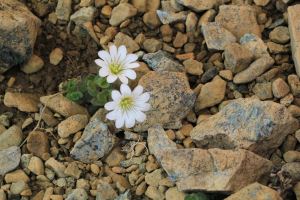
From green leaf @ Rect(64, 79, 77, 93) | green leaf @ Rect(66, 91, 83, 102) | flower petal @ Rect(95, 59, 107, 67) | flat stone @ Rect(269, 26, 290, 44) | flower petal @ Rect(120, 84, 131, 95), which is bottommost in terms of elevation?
green leaf @ Rect(66, 91, 83, 102)

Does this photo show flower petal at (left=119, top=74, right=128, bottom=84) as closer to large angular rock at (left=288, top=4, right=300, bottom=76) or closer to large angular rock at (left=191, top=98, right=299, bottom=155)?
large angular rock at (left=191, top=98, right=299, bottom=155)

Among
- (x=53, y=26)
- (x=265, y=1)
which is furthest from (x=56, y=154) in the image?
(x=265, y=1)

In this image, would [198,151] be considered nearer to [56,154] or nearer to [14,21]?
[56,154]

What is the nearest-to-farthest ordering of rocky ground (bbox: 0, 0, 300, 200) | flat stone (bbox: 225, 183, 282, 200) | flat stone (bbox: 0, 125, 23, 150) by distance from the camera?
flat stone (bbox: 225, 183, 282, 200) → rocky ground (bbox: 0, 0, 300, 200) → flat stone (bbox: 0, 125, 23, 150)

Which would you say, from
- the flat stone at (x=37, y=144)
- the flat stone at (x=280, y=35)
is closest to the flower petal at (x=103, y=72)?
the flat stone at (x=37, y=144)

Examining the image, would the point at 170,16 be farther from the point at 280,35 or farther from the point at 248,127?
the point at 248,127

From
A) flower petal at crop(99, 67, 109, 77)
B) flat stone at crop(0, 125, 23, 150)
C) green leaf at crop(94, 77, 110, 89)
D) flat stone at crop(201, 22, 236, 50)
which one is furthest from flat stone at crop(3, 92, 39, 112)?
flat stone at crop(201, 22, 236, 50)

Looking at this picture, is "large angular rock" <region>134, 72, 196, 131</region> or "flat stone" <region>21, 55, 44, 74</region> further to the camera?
"flat stone" <region>21, 55, 44, 74</region>
